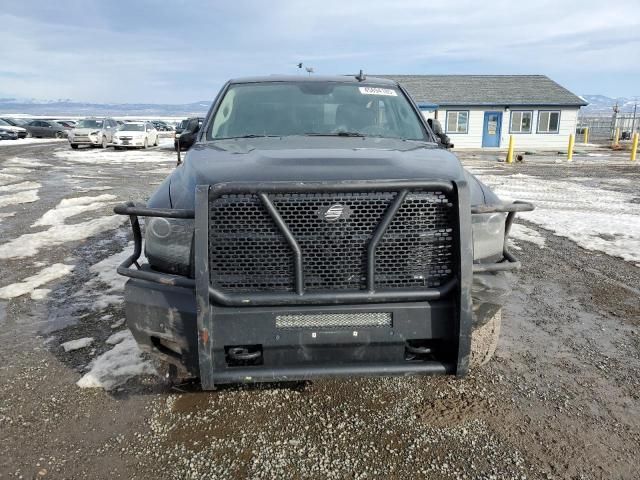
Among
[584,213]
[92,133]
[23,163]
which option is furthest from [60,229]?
[92,133]

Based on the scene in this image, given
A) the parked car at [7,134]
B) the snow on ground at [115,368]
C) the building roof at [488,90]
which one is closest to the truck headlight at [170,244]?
the snow on ground at [115,368]

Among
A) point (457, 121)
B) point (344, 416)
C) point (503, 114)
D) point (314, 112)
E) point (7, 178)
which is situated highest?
point (503, 114)

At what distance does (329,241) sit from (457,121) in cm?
3314

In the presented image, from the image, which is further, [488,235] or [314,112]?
[314,112]

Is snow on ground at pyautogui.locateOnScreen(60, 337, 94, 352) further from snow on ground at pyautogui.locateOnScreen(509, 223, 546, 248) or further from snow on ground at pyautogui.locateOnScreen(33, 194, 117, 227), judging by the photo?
snow on ground at pyautogui.locateOnScreen(509, 223, 546, 248)

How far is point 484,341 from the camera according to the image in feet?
9.78

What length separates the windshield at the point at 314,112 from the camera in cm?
384

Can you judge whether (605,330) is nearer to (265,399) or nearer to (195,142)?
(265,399)

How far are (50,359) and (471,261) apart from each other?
3.07 metres

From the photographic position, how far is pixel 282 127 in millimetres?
3801

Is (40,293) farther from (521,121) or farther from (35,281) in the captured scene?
(521,121)

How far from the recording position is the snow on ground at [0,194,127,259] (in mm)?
6754

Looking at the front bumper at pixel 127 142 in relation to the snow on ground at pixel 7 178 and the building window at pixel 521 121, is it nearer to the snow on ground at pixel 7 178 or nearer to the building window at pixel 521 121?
the snow on ground at pixel 7 178

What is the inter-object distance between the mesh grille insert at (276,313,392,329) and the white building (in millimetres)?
31998
